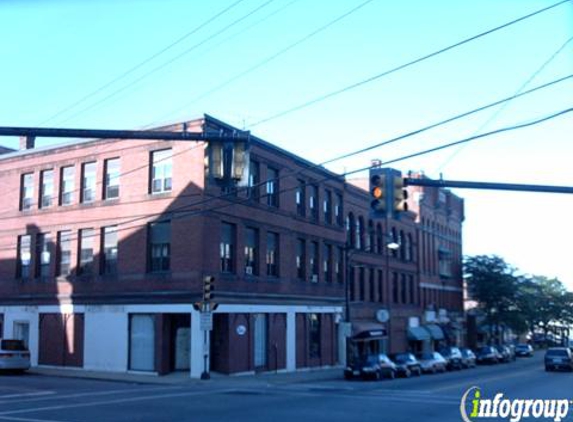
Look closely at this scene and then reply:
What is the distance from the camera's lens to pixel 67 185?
39.3m

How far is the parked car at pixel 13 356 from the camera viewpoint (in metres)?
32.6

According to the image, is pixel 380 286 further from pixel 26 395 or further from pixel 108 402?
pixel 108 402

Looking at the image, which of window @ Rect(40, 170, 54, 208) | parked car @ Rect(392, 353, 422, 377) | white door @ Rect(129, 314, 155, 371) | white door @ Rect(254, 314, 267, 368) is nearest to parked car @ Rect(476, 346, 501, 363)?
parked car @ Rect(392, 353, 422, 377)

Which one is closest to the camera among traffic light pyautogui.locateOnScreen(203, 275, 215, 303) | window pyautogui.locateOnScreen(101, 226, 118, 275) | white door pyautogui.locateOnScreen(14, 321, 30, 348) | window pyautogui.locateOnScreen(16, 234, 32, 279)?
traffic light pyautogui.locateOnScreen(203, 275, 215, 303)

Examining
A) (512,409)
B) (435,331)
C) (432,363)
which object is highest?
(435,331)

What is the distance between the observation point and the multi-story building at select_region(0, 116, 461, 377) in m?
33.8

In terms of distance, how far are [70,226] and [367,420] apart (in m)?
25.9

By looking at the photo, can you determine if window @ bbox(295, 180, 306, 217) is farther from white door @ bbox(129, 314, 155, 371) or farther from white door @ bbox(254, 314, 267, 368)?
white door @ bbox(129, 314, 155, 371)

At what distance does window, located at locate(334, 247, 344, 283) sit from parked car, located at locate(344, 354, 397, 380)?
1118 cm

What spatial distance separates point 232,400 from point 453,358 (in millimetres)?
31158

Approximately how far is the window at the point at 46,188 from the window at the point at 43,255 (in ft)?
5.91

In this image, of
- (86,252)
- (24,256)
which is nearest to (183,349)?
(86,252)

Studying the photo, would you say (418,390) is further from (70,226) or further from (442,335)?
(442,335)

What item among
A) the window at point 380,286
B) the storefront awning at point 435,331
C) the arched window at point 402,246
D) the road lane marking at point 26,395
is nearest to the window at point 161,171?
the road lane marking at point 26,395
